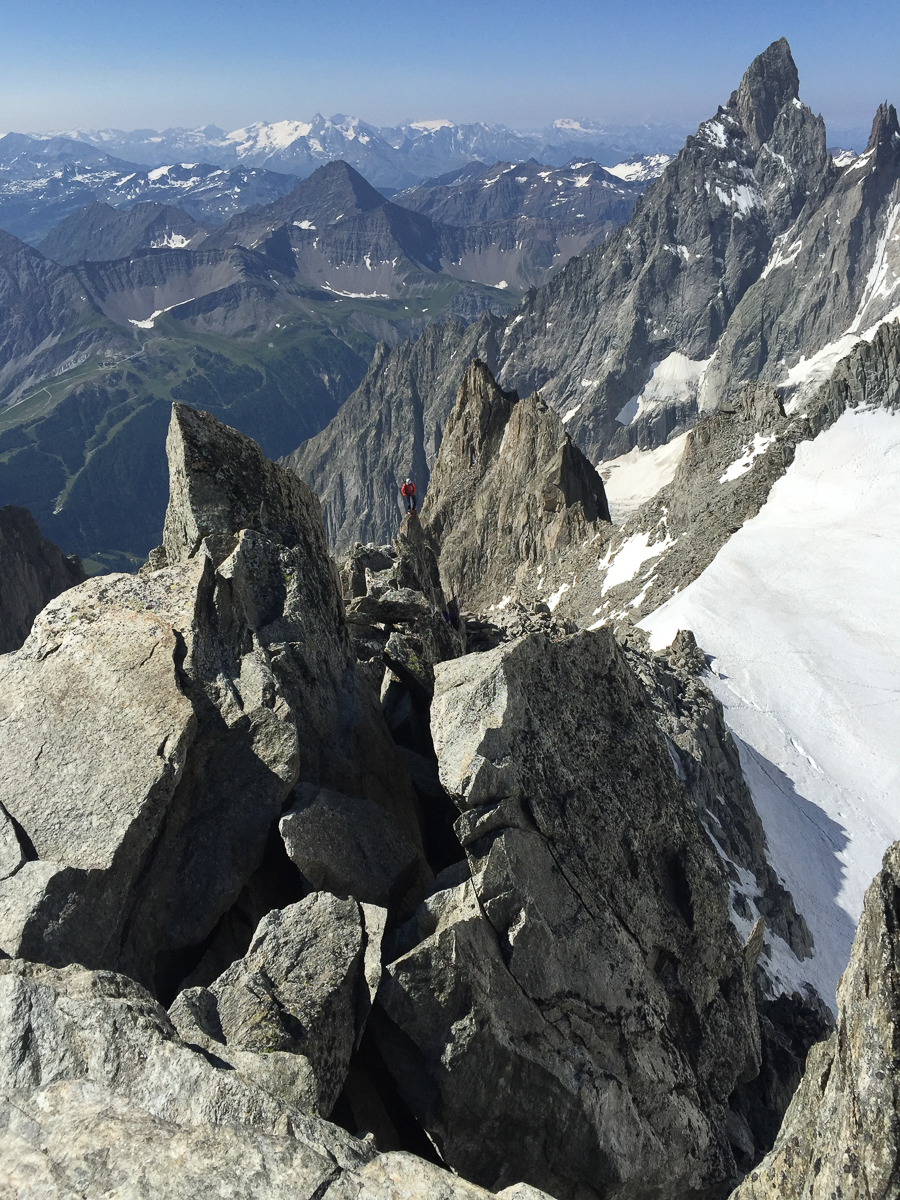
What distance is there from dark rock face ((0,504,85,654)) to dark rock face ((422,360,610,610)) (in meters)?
54.0

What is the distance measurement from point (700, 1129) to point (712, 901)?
372 cm

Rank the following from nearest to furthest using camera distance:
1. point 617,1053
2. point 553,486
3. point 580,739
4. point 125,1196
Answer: point 125,1196
point 617,1053
point 580,739
point 553,486

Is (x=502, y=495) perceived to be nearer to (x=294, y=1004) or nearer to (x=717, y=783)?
(x=717, y=783)

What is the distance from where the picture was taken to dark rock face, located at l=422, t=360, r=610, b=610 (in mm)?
85562

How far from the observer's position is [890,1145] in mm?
7383

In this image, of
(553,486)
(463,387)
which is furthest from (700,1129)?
(463,387)

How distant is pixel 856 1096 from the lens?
26.0 feet

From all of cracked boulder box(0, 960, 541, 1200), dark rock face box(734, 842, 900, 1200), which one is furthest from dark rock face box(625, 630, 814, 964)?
cracked boulder box(0, 960, 541, 1200)

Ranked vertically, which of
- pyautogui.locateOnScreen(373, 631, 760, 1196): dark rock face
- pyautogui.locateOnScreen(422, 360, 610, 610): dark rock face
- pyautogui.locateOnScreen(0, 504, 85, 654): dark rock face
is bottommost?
pyautogui.locateOnScreen(0, 504, 85, 654): dark rock face

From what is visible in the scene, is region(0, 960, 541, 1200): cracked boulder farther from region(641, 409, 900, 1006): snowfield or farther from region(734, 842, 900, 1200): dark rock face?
region(641, 409, 900, 1006): snowfield

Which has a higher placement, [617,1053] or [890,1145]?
[890,1145]

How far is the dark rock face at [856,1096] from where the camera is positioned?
7.47 meters

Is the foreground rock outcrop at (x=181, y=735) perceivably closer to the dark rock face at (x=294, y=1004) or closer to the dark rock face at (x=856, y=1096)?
the dark rock face at (x=294, y=1004)

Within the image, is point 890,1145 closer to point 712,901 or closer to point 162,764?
point 712,901
